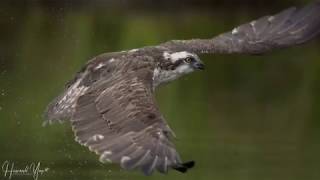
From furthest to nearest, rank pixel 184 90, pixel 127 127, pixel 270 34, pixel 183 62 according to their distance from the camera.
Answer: pixel 184 90, pixel 270 34, pixel 183 62, pixel 127 127

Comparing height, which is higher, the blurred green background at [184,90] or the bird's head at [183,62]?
the bird's head at [183,62]

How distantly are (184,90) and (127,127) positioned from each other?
48.9 feet

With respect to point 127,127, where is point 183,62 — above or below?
above

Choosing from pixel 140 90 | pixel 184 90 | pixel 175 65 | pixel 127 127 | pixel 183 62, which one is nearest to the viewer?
pixel 127 127

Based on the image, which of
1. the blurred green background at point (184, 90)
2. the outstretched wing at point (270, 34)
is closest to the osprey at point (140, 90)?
the outstretched wing at point (270, 34)

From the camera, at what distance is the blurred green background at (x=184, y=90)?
21.0 metres

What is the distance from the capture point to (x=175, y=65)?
1625 cm

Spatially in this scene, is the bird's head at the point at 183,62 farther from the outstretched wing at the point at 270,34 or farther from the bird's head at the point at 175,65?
the outstretched wing at the point at 270,34

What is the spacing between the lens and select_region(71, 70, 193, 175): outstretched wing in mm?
13000

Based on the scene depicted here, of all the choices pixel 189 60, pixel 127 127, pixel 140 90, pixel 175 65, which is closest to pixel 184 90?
pixel 189 60

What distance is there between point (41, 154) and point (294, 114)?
7921 millimetres

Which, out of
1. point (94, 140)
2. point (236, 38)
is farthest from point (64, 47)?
point (94, 140)

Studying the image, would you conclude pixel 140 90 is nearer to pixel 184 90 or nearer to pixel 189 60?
pixel 189 60

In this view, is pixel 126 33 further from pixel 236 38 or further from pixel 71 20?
pixel 236 38
